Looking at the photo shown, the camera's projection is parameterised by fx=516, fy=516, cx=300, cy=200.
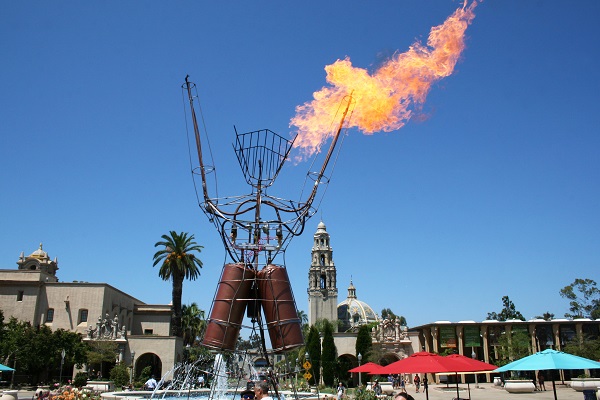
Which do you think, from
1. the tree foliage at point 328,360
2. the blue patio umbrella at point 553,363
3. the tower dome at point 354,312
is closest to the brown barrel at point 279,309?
the blue patio umbrella at point 553,363

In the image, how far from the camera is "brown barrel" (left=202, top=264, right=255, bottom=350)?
12.3 m

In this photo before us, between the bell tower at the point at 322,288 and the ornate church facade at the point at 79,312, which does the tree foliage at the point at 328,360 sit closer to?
the ornate church facade at the point at 79,312

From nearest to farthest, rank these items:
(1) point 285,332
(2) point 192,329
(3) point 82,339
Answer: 1. (1) point 285,332
2. (3) point 82,339
3. (2) point 192,329

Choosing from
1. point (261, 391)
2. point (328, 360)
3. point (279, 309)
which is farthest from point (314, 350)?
point (261, 391)

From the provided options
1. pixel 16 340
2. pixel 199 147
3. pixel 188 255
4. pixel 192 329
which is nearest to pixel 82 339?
pixel 16 340

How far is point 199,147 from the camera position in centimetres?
1407

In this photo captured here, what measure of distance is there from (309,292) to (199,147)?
106 m

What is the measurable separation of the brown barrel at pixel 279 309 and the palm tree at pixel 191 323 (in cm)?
5252

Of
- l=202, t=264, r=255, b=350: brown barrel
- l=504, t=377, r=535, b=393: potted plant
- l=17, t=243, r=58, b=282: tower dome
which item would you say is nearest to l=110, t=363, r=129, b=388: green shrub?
l=17, t=243, r=58, b=282: tower dome

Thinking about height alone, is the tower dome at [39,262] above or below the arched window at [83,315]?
above

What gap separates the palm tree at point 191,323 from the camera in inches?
2484

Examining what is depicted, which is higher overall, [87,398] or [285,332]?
[285,332]

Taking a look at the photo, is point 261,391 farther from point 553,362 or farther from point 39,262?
point 39,262

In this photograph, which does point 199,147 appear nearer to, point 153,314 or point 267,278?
point 267,278
